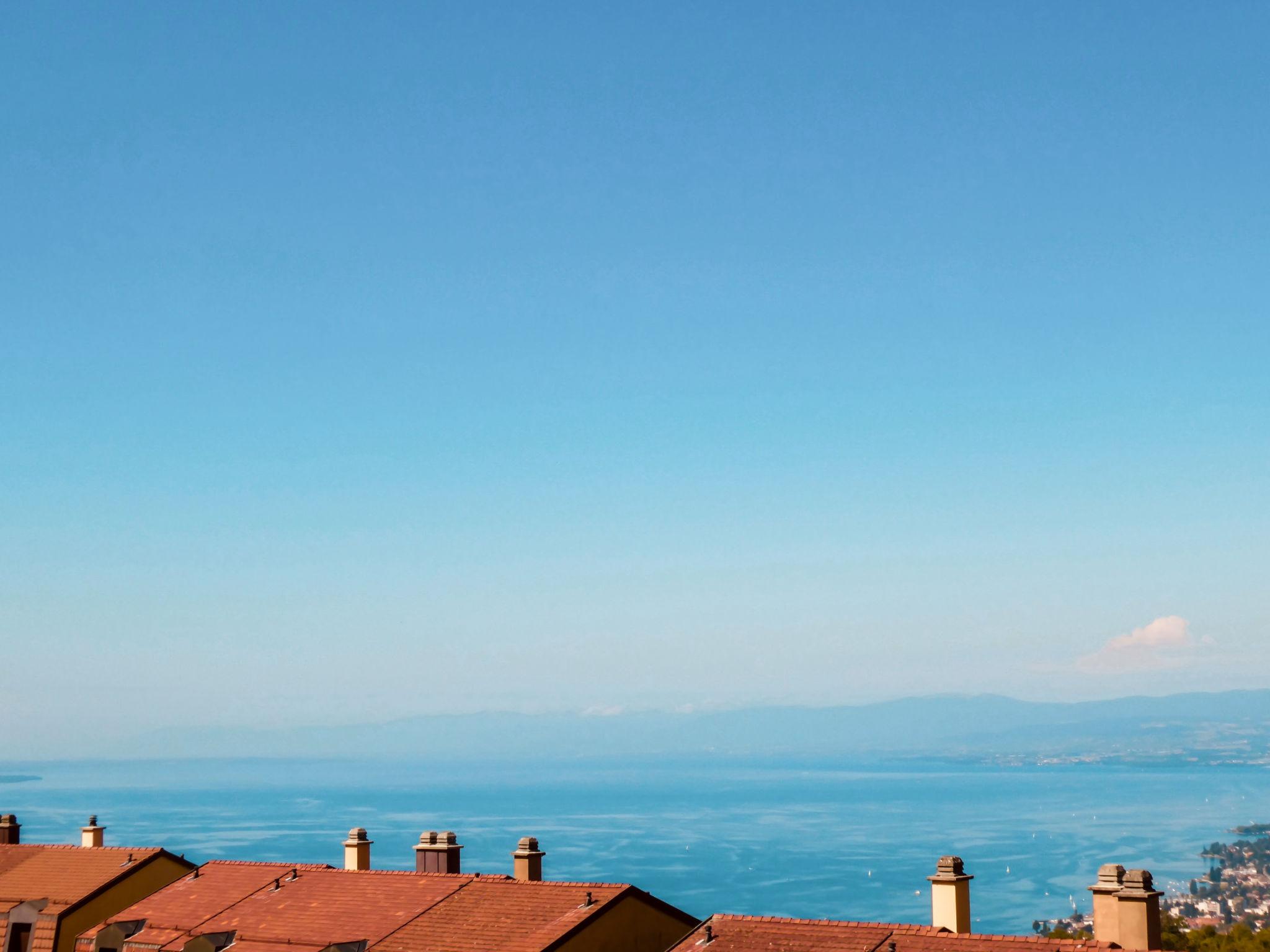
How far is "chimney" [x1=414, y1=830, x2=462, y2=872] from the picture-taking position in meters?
31.7

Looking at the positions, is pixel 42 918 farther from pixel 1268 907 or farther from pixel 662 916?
pixel 1268 907

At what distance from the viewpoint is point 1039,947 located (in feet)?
65.1

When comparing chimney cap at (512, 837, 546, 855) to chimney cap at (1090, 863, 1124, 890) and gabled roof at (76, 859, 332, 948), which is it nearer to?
gabled roof at (76, 859, 332, 948)

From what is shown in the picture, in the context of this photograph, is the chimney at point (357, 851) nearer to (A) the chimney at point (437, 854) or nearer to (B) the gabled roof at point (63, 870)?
(A) the chimney at point (437, 854)

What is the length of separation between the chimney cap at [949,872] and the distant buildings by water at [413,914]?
30 millimetres

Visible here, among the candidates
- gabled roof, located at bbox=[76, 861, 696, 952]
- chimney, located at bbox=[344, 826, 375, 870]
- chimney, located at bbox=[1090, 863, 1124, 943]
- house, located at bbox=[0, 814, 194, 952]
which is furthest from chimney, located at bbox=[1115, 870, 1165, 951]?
house, located at bbox=[0, 814, 194, 952]

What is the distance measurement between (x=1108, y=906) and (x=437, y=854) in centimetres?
1605

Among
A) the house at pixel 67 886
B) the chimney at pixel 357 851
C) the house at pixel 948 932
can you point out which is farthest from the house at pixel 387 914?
the chimney at pixel 357 851

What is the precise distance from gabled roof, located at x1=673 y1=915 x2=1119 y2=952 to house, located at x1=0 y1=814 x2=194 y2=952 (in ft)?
51.6

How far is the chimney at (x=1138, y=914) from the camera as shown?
20109 mm

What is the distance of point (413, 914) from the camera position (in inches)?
1064

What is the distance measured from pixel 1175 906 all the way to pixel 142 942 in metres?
132

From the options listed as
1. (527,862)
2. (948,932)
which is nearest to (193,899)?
(527,862)

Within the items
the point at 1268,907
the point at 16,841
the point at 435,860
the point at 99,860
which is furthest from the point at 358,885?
the point at 1268,907
